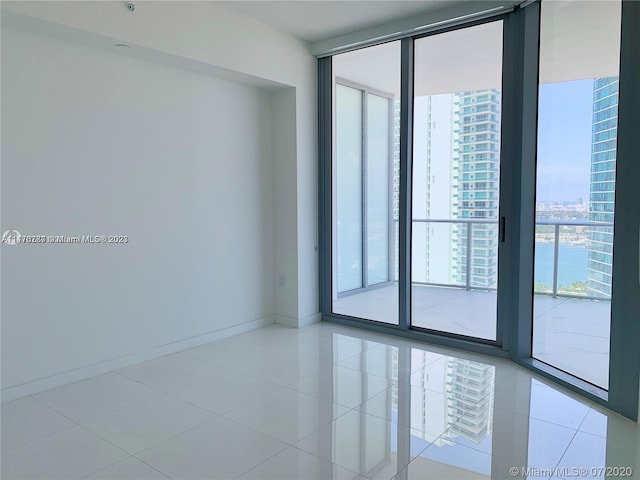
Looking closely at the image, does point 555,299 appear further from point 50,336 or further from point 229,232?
point 50,336

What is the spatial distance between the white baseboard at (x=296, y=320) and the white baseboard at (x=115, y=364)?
217mm

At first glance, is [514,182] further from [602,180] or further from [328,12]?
[328,12]

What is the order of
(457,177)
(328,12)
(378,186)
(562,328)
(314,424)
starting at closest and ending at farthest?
1. (314,424)
2. (562,328)
3. (328,12)
4. (457,177)
5. (378,186)

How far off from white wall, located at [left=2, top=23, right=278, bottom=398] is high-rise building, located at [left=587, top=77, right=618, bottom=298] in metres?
2.85

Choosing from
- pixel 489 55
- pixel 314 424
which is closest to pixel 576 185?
pixel 489 55

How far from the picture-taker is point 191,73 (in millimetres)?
3895

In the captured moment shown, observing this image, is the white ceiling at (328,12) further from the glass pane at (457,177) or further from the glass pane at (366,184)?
the glass pane at (366,184)

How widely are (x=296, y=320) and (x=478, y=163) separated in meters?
2.43

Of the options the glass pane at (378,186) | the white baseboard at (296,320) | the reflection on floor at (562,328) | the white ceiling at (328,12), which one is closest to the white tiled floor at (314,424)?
the reflection on floor at (562,328)

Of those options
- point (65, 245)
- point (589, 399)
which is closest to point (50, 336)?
point (65, 245)

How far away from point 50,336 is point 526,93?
3758 millimetres

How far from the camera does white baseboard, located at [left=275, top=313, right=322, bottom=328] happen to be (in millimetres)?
4664

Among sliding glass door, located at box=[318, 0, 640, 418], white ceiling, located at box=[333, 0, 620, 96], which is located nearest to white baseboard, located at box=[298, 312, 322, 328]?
sliding glass door, located at box=[318, 0, 640, 418]

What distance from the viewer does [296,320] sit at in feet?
15.3
